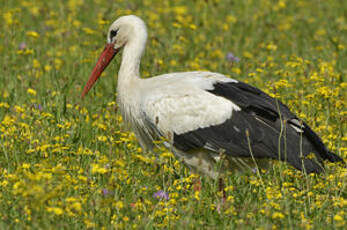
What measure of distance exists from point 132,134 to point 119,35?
1.17 m

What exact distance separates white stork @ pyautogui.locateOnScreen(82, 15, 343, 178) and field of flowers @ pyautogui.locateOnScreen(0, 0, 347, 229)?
163mm

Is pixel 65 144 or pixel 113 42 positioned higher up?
pixel 113 42

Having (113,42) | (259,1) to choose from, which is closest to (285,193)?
(113,42)

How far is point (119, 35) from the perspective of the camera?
5.85 metres

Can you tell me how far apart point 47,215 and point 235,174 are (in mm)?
1795

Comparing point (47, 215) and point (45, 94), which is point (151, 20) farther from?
point (47, 215)

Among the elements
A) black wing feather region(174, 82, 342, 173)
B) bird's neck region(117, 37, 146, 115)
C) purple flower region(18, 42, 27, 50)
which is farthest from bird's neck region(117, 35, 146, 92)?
purple flower region(18, 42, 27, 50)

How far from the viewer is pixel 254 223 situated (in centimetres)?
401

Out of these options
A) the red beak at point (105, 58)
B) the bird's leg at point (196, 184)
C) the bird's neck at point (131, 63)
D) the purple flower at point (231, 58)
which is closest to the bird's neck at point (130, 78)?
the bird's neck at point (131, 63)

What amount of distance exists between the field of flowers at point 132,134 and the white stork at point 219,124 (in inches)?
6.4

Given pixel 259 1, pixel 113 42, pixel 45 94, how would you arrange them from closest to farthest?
1. pixel 113 42
2. pixel 45 94
3. pixel 259 1

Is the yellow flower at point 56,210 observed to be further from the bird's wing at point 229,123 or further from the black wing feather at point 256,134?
the black wing feather at point 256,134

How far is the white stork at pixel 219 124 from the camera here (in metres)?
4.84

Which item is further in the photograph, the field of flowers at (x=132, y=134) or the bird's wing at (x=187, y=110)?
the bird's wing at (x=187, y=110)
